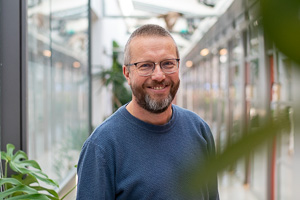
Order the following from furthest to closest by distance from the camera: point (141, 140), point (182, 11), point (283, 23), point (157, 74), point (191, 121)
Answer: point (182, 11) → point (191, 121) → point (141, 140) → point (157, 74) → point (283, 23)

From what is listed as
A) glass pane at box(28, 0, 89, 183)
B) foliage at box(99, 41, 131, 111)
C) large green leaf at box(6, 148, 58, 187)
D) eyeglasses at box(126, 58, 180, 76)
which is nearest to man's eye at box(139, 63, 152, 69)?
eyeglasses at box(126, 58, 180, 76)

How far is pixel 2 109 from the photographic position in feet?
6.70

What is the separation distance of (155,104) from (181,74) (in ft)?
3.64

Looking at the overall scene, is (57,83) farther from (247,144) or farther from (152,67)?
(247,144)

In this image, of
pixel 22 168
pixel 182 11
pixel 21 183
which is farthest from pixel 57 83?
pixel 182 11

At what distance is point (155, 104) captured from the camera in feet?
4.25

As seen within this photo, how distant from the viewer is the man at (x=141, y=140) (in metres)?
1.21

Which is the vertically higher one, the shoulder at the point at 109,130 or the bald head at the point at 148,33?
the bald head at the point at 148,33

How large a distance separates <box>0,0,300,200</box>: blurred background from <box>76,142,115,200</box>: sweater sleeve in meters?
0.43

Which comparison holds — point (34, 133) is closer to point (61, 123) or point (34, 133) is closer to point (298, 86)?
point (61, 123)

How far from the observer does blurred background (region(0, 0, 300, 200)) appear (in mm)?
133

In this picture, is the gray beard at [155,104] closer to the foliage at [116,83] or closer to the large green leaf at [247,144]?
the large green leaf at [247,144]

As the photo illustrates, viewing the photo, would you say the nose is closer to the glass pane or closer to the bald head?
the bald head

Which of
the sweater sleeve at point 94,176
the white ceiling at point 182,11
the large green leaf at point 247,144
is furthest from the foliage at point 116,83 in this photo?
the large green leaf at point 247,144
